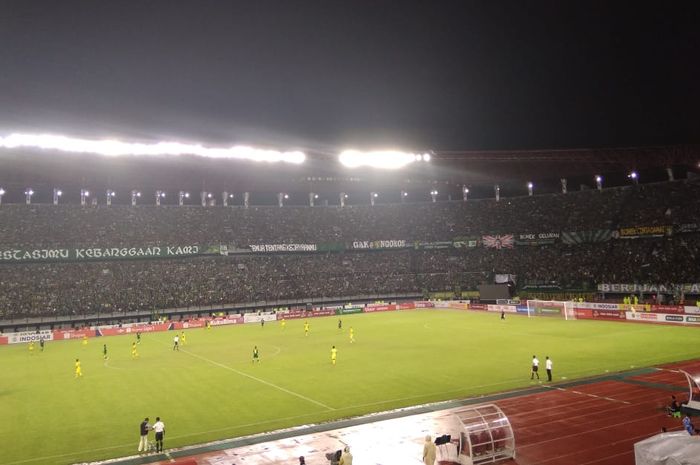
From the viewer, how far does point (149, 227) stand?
8425cm

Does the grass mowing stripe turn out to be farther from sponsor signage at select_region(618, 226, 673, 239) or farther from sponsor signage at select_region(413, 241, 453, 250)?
sponsor signage at select_region(618, 226, 673, 239)

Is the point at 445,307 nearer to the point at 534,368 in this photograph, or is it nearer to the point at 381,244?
the point at 381,244

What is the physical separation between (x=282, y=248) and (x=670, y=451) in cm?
8189

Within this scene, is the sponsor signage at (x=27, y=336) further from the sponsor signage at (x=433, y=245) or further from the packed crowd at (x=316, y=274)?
the sponsor signage at (x=433, y=245)

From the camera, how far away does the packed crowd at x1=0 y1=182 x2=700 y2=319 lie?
67.4 metres

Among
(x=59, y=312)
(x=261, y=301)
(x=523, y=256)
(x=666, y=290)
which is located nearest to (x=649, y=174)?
(x=523, y=256)

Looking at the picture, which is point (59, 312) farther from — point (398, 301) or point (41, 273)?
point (398, 301)

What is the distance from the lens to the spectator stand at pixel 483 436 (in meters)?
15.9

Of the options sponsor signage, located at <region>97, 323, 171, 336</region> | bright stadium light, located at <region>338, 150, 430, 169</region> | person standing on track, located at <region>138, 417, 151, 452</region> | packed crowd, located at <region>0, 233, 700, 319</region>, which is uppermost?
bright stadium light, located at <region>338, 150, 430, 169</region>

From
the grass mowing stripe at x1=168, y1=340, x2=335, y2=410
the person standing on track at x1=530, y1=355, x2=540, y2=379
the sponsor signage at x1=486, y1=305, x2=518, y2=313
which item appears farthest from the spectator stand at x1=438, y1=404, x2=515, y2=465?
the sponsor signage at x1=486, y1=305, x2=518, y2=313

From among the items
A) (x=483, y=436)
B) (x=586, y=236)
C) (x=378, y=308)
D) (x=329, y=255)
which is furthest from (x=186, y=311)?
(x=483, y=436)

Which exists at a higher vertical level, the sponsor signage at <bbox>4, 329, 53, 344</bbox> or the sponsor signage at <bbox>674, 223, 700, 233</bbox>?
the sponsor signage at <bbox>674, 223, 700, 233</bbox>

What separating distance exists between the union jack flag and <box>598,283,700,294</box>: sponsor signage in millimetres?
19394

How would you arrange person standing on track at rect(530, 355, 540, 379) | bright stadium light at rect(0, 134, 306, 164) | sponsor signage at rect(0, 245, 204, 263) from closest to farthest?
person standing on track at rect(530, 355, 540, 379) < bright stadium light at rect(0, 134, 306, 164) < sponsor signage at rect(0, 245, 204, 263)
